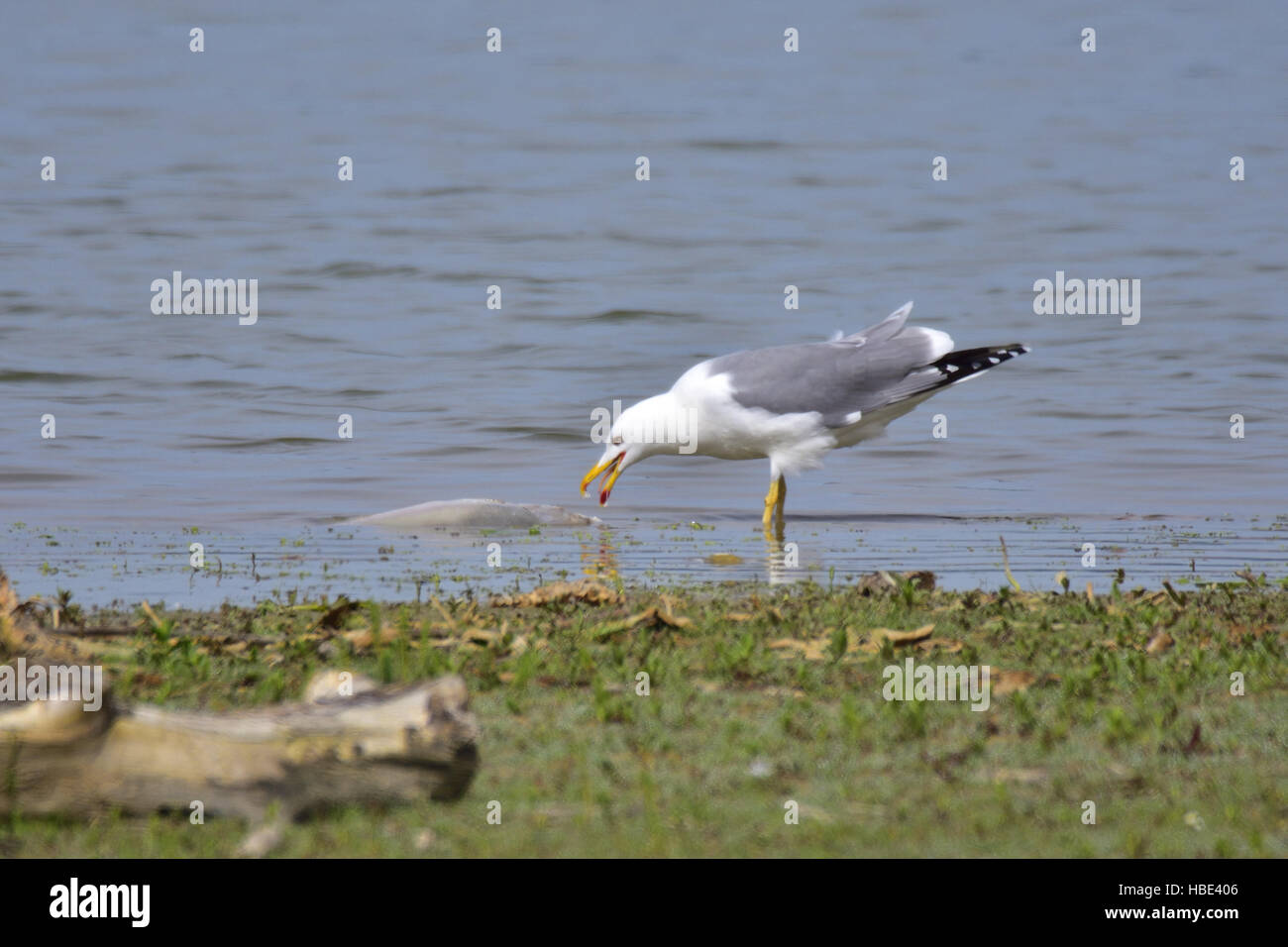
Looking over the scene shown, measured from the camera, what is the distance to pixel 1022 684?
496 centimetres

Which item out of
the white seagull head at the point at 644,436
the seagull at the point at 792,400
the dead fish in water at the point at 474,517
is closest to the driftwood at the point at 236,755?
the dead fish in water at the point at 474,517

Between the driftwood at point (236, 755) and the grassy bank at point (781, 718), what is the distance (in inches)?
2.3

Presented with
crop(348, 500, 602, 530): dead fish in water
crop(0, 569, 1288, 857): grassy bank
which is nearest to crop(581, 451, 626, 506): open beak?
crop(348, 500, 602, 530): dead fish in water

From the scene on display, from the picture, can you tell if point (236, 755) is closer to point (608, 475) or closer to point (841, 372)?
point (841, 372)

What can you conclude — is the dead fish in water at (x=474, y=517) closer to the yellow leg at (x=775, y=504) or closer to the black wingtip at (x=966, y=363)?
the yellow leg at (x=775, y=504)

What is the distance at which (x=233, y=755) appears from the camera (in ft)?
11.5

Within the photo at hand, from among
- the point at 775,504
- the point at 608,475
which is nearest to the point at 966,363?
the point at 775,504

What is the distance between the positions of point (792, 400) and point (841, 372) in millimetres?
478

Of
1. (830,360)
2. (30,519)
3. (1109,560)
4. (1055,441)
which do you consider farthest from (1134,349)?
(30,519)

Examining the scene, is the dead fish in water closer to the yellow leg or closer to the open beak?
the open beak

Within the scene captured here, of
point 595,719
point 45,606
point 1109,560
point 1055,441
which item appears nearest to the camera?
point 595,719

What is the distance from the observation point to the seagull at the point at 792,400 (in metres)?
12.0
